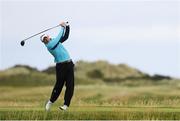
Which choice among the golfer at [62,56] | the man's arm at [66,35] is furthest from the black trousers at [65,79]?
the man's arm at [66,35]

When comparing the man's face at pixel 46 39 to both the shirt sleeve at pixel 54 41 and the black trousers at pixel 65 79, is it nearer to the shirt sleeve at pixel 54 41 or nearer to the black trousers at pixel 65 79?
the shirt sleeve at pixel 54 41

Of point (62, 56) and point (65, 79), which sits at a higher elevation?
point (62, 56)

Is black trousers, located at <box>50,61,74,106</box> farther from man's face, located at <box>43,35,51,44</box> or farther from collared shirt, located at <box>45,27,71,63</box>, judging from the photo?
man's face, located at <box>43,35,51,44</box>

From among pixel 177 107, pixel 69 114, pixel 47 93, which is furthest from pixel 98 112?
pixel 47 93

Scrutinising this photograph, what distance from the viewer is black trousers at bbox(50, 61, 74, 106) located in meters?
18.6

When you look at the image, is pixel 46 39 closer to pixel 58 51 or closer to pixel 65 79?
pixel 58 51

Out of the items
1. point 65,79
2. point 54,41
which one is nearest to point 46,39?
point 54,41

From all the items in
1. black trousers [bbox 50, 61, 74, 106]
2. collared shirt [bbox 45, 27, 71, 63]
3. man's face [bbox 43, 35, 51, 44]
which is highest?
man's face [bbox 43, 35, 51, 44]

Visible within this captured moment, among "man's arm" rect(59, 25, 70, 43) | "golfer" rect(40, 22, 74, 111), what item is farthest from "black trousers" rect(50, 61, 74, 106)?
"man's arm" rect(59, 25, 70, 43)

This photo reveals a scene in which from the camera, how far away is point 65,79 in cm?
1881

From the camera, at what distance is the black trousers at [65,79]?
1859 cm

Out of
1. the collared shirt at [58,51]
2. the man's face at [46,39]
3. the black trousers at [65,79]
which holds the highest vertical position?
the man's face at [46,39]

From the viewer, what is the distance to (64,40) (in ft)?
61.4

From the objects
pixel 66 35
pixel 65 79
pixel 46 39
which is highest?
pixel 66 35
